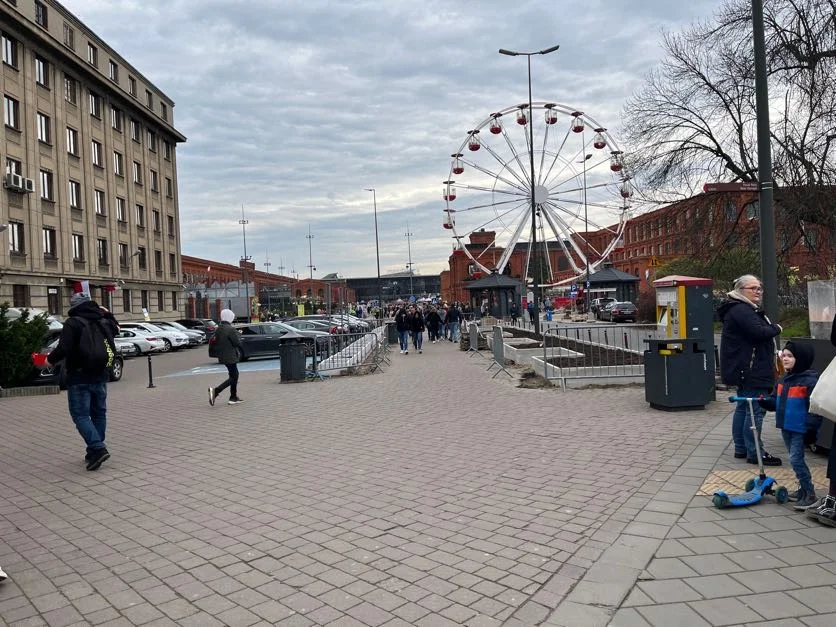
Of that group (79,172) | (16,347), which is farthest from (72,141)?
(16,347)

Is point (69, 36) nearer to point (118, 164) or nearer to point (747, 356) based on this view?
point (118, 164)

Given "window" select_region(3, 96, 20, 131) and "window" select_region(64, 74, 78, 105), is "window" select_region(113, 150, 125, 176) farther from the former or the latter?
"window" select_region(3, 96, 20, 131)

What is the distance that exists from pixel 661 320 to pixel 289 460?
646 centimetres

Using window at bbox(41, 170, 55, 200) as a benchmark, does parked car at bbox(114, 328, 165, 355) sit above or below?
below

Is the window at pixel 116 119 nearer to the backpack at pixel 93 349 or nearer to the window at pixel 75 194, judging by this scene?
the window at pixel 75 194

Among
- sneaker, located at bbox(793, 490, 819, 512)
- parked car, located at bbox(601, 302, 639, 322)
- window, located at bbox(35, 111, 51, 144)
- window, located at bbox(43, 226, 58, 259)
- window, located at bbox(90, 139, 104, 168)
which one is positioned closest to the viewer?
sneaker, located at bbox(793, 490, 819, 512)

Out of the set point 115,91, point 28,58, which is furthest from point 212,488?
point 115,91

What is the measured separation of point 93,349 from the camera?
7234 millimetres

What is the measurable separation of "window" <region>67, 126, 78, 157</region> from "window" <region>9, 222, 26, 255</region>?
750 cm

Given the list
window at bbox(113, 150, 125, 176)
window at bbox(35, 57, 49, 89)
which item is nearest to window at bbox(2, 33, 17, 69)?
window at bbox(35, 57, 49, 89)

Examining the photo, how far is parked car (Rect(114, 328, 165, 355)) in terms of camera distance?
30.9m

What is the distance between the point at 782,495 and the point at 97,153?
4833 cm

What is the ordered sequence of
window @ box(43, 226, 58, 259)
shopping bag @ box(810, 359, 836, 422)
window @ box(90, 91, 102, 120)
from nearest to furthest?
shopping bag @ box(810, 359, 836, 422) → window @ box(43, 226, 58, 259) → window @ box(90, 91, 102, 120)

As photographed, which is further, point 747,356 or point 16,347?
point 16,347
